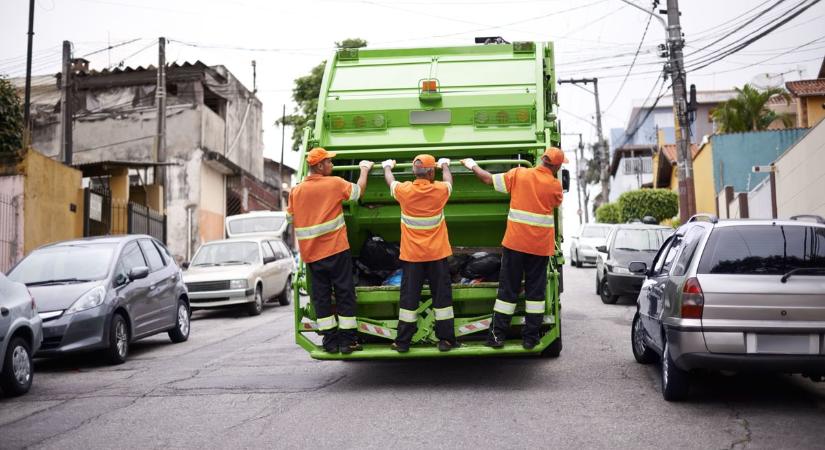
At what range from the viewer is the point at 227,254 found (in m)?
17.6

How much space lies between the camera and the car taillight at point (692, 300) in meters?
6.24

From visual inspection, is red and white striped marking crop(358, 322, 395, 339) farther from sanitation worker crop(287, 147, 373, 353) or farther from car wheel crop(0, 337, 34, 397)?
car wheel crop(0, 337, 34, 397)

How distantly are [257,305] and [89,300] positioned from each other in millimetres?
7028

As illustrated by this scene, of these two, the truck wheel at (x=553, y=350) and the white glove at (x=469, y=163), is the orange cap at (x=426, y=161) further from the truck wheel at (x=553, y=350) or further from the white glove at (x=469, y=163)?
the truck wheel at (x=553, y=350)

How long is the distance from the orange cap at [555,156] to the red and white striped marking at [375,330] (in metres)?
2.14

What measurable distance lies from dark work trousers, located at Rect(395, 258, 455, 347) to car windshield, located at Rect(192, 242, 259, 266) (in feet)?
33.3

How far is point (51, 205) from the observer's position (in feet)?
59.6

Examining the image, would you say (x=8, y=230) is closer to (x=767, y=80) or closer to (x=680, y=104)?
(x=680, y=104)

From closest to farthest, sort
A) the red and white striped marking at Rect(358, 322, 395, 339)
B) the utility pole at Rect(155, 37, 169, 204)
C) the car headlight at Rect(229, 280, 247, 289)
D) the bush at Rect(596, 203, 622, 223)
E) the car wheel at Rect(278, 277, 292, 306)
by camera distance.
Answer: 1. the red and white striped marking at Rect(358, 322, 395, 339)
2. the car headlight at Rect(229, 280, 247, 289)
3. the car wheel at Rect(278, 277, 292, 306)
4. the utility pole at Rect(155, 37, 169, 204)
5. the bush at Rect(596, 203, 622, 223)

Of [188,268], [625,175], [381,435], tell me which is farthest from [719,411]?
[625,175]

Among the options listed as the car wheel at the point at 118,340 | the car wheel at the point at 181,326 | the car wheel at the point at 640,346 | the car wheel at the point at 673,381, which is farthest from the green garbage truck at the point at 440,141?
the car wheel at the point at 181,326

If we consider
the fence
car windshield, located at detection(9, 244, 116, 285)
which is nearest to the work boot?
car windshield, located at detection(9, 244, 116, 285)

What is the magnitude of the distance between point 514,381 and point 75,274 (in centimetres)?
564

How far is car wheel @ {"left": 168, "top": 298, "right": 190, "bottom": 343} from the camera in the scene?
40.3 ft
